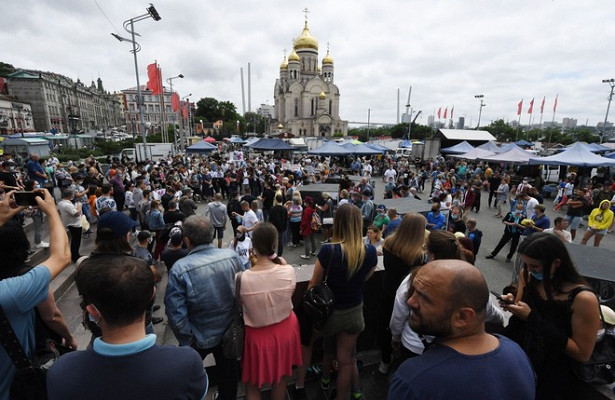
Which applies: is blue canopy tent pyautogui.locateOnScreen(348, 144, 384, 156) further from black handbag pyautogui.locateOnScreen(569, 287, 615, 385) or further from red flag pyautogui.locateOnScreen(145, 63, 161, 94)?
black handbag pyautogui.locateOnScreen(569, 287, 615, 385)

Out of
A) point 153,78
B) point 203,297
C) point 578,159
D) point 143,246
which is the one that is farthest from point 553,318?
point 153,78

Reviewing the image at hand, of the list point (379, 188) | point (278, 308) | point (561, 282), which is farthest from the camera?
point (379, 188)

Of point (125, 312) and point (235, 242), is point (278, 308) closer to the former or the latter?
point (125, 312)

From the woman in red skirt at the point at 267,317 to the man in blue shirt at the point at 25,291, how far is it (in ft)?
3.77

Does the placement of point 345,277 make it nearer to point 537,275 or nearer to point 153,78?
point 537,275

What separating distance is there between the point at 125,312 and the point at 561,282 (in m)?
2.57

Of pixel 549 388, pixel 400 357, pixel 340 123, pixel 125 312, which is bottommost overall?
pixel 400 357

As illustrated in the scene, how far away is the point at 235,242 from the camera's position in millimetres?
5434

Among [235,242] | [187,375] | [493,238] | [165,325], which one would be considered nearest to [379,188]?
[493,238]

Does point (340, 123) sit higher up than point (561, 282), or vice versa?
point (340, 123)

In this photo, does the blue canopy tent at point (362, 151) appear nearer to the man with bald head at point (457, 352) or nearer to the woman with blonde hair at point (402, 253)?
the woman with blonde hair at point (402, 253)

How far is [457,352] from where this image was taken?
3.76ft

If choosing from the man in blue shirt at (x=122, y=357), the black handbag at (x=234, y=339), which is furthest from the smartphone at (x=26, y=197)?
the black handbag at (x=234, y=339)

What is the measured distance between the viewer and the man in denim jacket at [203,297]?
2.24 metres
